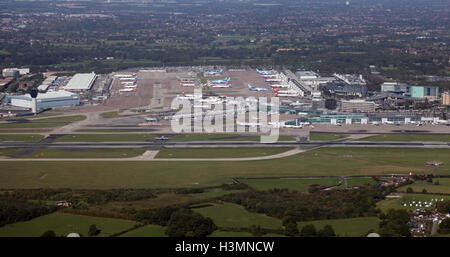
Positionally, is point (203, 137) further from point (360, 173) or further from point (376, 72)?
point (376, 72)

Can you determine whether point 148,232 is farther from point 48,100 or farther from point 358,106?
point 48,100

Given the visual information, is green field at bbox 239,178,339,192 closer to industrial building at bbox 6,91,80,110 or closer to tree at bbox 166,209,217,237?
tree at bbox 166,209,217,237

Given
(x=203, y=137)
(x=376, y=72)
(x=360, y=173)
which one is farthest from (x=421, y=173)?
(x=376, y=72)

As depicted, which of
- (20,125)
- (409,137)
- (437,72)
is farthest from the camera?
(437,72)

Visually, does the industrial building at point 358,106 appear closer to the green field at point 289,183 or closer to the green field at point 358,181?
the green field at point 358,181

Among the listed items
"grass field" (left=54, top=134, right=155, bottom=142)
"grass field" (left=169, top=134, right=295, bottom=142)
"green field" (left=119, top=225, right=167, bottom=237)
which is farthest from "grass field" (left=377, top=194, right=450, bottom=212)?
"grass field" (left=54, top=134, right=155, bottom=142)

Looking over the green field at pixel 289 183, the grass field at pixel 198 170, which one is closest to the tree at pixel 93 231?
the grass field at pixel 198 170
